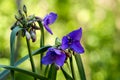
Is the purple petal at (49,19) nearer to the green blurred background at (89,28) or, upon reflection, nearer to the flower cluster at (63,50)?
the flower cluster at (63,50)

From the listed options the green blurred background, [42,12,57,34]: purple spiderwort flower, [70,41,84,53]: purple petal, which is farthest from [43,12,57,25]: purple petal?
the green blurred background

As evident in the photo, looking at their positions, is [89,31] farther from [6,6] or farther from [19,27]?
[19,27]

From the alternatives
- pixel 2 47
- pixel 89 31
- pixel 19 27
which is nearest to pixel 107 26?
pixel 89 31

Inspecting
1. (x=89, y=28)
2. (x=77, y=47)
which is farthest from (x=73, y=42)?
(x=89, y=28)

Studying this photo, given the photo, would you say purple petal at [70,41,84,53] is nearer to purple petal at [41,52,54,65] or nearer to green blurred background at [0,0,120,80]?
purple petal at [41,52,54,65]

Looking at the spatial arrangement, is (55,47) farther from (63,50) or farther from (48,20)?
(48,20)
